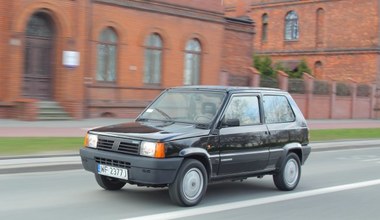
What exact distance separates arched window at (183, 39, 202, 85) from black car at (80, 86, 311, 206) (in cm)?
1653

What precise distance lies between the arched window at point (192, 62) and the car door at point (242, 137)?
17.2 metres

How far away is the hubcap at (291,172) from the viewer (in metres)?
9.23

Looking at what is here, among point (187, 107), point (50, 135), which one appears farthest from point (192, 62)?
point (187, 107)

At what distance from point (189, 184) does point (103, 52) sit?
1598 centimetres

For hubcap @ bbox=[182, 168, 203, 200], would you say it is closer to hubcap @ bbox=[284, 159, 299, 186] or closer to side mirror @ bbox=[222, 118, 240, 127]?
side mirror @ bbox=[222, 118, 240, 127]

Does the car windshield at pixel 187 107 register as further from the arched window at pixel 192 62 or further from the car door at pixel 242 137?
the arched window at pixel 192 62

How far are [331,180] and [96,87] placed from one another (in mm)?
13436

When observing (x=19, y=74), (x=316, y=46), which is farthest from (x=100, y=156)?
(x=316, y=46)

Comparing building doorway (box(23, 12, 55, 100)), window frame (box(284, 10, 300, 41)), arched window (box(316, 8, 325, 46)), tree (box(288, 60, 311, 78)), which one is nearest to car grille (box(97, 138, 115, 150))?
building doorway (box(23, 12, 55, 100))

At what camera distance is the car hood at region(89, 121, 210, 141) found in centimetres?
720

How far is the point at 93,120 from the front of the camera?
2125 centimetres

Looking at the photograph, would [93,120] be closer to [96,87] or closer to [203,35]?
[96,87]

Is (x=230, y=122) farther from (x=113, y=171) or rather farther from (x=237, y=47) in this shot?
(x=237, y=47)

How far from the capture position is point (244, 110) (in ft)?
27.9
